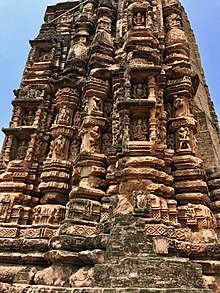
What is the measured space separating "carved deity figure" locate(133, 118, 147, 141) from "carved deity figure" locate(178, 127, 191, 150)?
902 mm

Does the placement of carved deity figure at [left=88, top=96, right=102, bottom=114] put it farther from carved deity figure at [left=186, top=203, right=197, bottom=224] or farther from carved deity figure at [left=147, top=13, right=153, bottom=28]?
carved deity figure at [left=186, top=203, right=197, bottom=224]

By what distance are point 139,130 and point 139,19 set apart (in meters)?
4.48

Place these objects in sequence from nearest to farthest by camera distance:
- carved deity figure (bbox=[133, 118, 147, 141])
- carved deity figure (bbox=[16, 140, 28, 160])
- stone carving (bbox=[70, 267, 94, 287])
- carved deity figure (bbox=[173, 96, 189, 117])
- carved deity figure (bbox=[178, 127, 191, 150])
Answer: stone carving (bbox=[70, 267, 94, 287]) < carved deity figure (bbox=[133, 118, 147, 141]) < carved deity figure (bbox=[178, 127, 191, 150]) < carved deity figure (bbox=[173, 96, 189, 117]) < carved deity figure (bbox=[16, 140, 28, 160])

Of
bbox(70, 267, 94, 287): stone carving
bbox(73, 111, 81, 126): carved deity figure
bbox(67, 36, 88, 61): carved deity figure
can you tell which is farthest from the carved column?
bbox(67, 36, 88, 61): carved deity figure

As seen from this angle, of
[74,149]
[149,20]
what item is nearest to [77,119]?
[74,149]

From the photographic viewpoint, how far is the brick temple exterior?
456 cm

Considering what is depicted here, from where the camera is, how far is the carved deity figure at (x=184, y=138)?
20.7ft

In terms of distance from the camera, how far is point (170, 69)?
7672mm

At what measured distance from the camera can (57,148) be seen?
23.1 ft

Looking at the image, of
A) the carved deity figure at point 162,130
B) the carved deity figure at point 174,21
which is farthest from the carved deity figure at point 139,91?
the carved deity figure at point 174,21

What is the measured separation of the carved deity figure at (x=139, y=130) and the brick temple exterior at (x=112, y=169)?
1.4 inches

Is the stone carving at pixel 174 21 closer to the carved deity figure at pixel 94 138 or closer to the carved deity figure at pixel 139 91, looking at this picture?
the carved deity figure at pixel 139 91

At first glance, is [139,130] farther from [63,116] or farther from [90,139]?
[63,116]

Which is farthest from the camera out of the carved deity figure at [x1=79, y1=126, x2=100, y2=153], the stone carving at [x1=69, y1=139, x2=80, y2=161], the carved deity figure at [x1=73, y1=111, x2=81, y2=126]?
the carved deity figure at [x1=73, y1=111, x2=81, y2=126]
